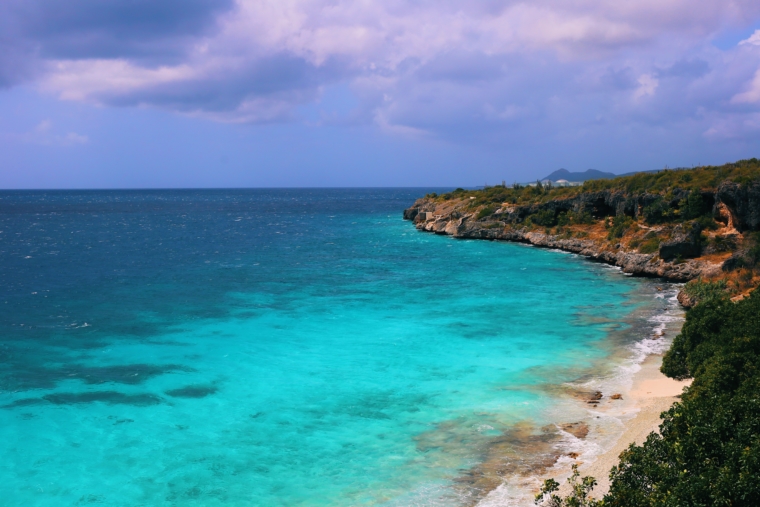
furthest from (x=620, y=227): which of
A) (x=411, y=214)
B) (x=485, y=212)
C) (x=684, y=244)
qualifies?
(x=411, y=214)

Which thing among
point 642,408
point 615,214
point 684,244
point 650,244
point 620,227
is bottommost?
point 642,408

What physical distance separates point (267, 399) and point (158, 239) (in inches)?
2879

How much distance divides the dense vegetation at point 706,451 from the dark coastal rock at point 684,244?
36.9m

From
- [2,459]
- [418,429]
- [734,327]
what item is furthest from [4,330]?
[734,327]

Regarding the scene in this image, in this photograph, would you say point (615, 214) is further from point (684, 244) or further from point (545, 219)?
point (684, 244)

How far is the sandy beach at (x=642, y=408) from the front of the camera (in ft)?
68.2

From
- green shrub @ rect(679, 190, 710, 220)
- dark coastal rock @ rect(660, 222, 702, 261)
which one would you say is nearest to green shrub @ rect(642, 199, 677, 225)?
green shrub @ rect(679, 190, 710, 220)

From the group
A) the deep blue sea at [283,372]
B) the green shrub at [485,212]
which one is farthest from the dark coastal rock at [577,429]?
the green shrub at [485,212]

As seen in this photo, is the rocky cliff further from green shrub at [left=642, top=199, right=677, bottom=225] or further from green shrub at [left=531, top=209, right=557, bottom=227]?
green shrub at [left=642, top=199, right=677, bottom=225]

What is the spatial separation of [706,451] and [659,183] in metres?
65.1

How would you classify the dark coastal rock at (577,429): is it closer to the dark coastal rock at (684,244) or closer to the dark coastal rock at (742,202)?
the dark coastal rock at (684,244)

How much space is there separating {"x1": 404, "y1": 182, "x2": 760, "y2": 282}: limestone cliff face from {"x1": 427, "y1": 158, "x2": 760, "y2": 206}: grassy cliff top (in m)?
1.64

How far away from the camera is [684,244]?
5822 centimetres

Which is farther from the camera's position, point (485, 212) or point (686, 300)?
point (485, 212)
